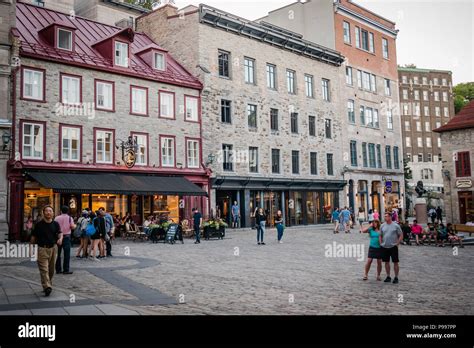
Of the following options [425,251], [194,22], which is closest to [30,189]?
[194,22]

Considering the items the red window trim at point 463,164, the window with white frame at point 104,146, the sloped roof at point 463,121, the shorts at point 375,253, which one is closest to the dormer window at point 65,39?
the window with white frame at point 104,146

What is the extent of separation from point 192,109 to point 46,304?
21896 mm

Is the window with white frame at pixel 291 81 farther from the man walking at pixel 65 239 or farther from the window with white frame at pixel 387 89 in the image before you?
the man walking at pixel 65 239

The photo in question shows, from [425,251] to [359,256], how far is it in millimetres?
3468

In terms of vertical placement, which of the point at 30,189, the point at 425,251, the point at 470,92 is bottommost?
the point at 425,251

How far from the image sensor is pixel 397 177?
4466cm

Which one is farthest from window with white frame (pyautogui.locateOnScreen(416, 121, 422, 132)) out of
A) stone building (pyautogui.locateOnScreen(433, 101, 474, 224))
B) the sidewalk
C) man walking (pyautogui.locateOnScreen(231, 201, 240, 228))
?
the sidewalk

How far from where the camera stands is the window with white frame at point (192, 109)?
28.4 meters

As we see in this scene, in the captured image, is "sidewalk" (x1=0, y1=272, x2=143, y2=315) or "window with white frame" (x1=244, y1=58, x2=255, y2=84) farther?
"window with white frame" (x1=244, y1=58, x2=255, y2=84)

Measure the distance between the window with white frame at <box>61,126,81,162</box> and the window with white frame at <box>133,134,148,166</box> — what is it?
11.1 ft

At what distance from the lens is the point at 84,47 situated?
84.0ft

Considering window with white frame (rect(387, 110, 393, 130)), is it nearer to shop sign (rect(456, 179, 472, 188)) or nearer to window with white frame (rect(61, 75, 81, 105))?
shop sign (rect(456, 179, 472, 188))

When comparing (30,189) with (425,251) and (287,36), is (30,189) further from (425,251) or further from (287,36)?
(287,36)

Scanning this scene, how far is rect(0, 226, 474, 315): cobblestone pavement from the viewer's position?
25.6 ft
